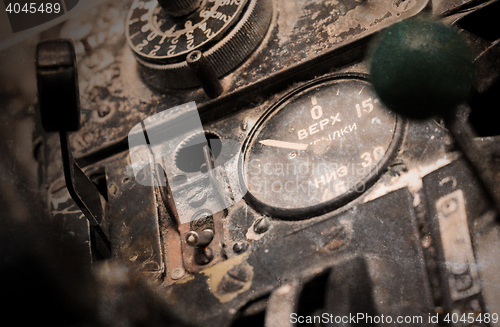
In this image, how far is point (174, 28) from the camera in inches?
55.4

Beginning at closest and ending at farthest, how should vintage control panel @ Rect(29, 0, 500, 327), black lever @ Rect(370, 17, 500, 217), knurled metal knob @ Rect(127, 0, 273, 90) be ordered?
vintage control panel @ Rect(29, 0, 500, 327) → black lever @ Rect(370, 17, 500, 217) → knurled metal knob @ Rect(127, 0, 273, 90)

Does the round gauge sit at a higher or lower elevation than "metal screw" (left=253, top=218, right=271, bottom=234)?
higher

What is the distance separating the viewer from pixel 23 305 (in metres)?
1.30

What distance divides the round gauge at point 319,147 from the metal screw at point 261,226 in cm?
3

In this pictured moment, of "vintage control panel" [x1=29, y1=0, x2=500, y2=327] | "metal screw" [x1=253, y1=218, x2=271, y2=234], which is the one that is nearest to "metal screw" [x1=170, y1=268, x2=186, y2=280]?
"vintage control panel" [x1=29, y1=0, x2=500, y2=327]

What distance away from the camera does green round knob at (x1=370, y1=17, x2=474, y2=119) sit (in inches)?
40.2

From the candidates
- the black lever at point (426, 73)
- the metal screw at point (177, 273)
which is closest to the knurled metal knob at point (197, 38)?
the black lever at point (426, 73)

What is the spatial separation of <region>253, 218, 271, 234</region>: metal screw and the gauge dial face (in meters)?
0.58

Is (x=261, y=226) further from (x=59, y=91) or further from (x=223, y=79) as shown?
(x=59, y=91)

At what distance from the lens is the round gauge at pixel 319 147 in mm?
1049

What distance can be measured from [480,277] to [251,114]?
29.7 inches

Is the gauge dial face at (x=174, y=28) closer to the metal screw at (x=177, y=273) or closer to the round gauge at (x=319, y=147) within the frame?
the round gauge at (x=319, y=147)

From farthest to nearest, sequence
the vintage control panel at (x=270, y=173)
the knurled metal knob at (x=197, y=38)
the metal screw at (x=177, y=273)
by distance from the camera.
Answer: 1. the knurled metal knob at (x=197, y=38)
2. the metal screw at (x=177, y=273)
3. the vintage control panel at (x=270, y=173)

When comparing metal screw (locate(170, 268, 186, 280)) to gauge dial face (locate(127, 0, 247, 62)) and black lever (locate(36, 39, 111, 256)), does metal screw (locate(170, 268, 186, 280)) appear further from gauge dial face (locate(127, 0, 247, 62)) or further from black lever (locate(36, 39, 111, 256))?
gauge dial face (locate(127, 0, 247, 62))
